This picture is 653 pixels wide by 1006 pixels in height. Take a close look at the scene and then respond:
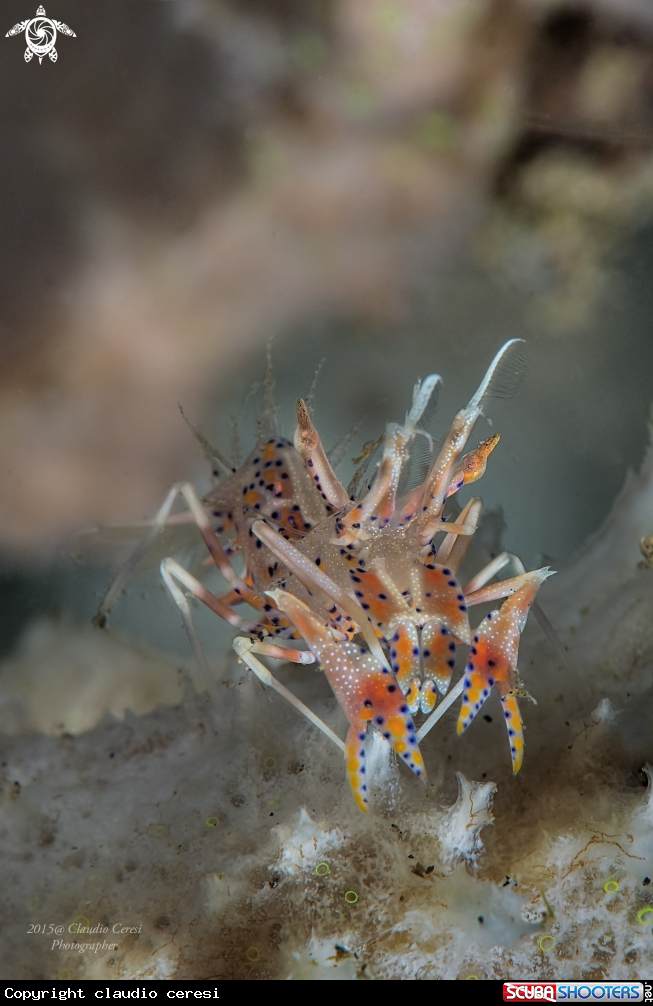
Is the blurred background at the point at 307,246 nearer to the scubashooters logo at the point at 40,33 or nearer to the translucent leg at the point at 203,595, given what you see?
the scubashooters logo at the point at 40,33

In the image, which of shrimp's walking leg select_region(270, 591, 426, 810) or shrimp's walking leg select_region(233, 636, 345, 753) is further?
shrimp's walking leg select_region(233, 636, 345, 753)

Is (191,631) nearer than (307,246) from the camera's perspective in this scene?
Yes

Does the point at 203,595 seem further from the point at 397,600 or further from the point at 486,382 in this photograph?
the point at 486,382

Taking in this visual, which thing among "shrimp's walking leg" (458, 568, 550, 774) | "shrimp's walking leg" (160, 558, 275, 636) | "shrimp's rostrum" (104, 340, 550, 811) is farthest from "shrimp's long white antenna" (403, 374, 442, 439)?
"shrimp's walking leg" (160, 558, 275, 636)

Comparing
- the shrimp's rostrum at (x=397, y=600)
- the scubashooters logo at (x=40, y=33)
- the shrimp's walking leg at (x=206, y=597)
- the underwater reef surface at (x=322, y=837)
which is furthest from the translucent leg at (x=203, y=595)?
the scubashooters logo at (x=40, y=33)

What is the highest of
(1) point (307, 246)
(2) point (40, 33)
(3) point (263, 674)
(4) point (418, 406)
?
(2) point (40, 33)

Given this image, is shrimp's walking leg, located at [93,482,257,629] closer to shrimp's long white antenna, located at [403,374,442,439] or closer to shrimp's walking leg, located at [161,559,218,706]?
shrimp's walking leg, located at [161,559,218,706]

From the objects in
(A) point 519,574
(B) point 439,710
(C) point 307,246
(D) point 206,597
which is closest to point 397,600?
(B) point 439,710
